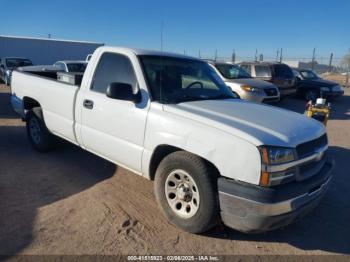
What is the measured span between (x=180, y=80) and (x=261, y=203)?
199 centimetres

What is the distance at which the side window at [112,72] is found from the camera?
402 cm

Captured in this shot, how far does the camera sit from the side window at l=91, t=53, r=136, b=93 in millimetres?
4020

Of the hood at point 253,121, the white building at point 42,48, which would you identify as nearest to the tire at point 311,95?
the hood at point 253,121

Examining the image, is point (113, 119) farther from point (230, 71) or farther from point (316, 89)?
point (316, 89)

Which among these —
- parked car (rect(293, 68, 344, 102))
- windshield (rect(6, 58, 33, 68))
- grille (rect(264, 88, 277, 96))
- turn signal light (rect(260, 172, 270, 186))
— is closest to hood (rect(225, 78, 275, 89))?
grille (rect(264, 88, 277, 96))

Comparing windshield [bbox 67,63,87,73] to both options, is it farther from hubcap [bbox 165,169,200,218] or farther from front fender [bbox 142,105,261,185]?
hubcap [bbox 165,169,200,218]

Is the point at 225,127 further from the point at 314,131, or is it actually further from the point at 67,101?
the point at 67,101

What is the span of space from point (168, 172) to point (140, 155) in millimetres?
452

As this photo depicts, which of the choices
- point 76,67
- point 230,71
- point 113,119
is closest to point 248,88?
point 230,71

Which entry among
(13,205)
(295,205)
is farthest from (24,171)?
(295,205)

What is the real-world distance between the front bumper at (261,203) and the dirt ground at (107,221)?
435 mm

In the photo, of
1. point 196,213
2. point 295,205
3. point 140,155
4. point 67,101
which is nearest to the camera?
point 295,205

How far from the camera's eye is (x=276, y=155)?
9.39 feet

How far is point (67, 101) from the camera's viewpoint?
4723 millimetres
